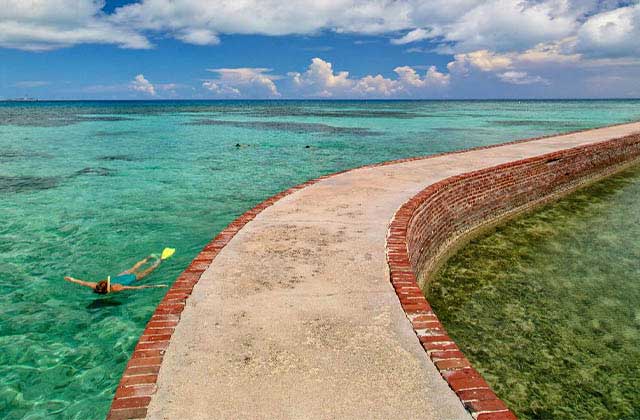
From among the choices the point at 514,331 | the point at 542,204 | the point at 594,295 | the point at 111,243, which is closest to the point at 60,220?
the point at 111,243

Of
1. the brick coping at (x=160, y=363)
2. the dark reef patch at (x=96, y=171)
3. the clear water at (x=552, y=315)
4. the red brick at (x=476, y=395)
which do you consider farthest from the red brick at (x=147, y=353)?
the dark reef patch at (x=96, y=171)

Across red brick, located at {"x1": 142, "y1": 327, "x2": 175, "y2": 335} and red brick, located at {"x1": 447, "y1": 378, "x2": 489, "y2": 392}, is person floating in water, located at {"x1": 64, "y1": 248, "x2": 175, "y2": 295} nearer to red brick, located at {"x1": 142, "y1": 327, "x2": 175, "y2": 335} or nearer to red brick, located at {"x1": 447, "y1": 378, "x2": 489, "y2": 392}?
red brick, located at {"x1": 142, "y1": 327, "x2": 175, "y2": 335}

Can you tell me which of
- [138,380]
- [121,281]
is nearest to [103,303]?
[121,281]

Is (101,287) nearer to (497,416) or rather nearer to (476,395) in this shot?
(476,395)

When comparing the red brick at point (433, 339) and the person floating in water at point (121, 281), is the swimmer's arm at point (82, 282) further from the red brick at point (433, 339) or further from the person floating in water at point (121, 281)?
the red brick at point (433, 339)

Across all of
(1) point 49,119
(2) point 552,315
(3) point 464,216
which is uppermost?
(1) point 49,119

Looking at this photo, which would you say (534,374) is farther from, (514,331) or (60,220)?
(60,220)

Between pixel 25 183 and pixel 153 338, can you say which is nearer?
pixel 153 338
